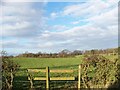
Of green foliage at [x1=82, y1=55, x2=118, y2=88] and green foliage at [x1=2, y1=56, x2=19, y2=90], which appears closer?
green foliage at [x1=82, y1=55, x2=118, y2=88]

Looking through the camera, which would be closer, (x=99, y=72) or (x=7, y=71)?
(x=99, y=72)

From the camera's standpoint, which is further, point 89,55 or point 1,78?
point 89,55

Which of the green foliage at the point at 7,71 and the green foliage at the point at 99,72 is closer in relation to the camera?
the green foliage at the point at 99,72

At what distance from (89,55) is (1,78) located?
162 inches

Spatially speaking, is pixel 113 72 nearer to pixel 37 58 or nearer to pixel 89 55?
pixel 89 55

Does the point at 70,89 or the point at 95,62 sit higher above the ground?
the point at 95,62

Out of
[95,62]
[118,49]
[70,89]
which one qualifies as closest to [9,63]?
[70,89]

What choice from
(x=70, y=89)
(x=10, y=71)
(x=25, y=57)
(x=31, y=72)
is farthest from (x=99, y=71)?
(x=25, y=57)

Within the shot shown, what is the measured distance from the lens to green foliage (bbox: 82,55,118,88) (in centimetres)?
1255

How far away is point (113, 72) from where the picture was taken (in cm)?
1255

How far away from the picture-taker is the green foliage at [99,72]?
12.6m

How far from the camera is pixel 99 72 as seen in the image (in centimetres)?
1274

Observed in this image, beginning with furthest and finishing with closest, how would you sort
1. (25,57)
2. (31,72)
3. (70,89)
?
(25,57), (31,72), (70,89)

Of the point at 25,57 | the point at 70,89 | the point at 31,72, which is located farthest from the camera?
the point at 25,57
